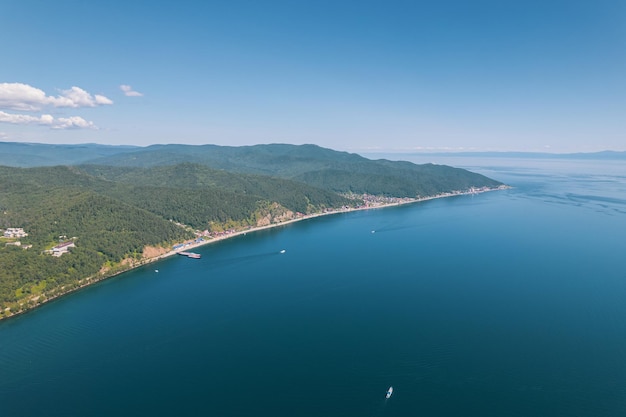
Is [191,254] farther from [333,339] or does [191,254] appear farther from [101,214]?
[333,339]

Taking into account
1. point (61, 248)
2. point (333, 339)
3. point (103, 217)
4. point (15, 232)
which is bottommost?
point (333, 339)

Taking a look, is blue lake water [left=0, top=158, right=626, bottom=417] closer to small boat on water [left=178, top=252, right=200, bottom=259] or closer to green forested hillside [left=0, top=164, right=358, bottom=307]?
small boat on water [left=178, top=252, right=200, bottom=259]

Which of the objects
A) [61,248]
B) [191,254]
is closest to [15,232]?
[61,248]

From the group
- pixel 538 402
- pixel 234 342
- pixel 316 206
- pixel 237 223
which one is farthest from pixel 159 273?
pixel 316 206

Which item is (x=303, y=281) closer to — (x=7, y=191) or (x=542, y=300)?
(x=542, y=300)

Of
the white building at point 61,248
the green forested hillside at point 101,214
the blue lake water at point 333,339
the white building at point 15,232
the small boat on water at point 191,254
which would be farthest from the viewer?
the small boat on water at point 191,254

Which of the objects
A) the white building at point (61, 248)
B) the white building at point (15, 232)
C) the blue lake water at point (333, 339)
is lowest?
the blue lake water at point (333, 339)

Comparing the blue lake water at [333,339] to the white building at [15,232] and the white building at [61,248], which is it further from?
the white building at [15,232]

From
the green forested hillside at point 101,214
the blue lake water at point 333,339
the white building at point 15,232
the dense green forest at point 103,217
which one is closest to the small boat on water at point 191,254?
the blue lake water at point 333,339

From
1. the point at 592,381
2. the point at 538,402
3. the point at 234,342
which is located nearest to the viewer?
the point at 538,402
